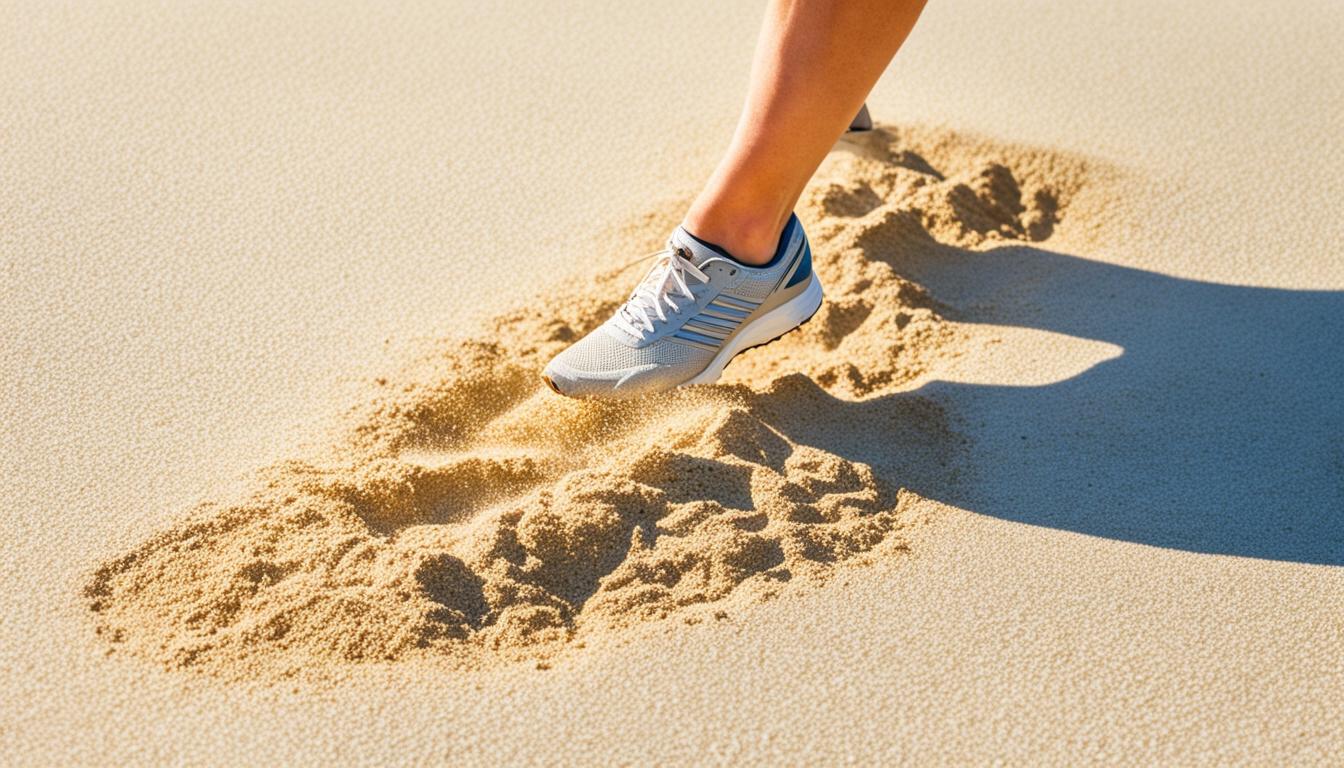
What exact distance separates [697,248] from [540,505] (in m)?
0.41

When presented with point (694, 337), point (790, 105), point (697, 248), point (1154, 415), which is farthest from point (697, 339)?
point (1154, 415)

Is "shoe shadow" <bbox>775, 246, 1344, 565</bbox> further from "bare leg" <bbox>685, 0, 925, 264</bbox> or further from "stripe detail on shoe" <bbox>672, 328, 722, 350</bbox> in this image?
"bare leg" <bbox>685, 0, 925, 264</bbox>

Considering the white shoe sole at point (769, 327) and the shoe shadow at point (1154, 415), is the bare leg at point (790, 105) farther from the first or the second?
the shoe shadow at point (1154, 415)

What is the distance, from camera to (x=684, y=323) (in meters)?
1.67

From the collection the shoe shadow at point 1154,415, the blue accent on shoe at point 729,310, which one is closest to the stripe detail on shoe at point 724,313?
the blue accent on shoe at point 729,310

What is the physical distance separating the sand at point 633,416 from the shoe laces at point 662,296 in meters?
0.11

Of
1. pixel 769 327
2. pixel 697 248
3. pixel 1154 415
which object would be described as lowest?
pixel 1154 415

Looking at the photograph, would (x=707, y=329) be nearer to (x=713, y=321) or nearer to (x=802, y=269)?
(x=713, y=321)

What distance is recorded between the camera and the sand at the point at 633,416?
1255 mm

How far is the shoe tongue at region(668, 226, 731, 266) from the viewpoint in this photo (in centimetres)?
167

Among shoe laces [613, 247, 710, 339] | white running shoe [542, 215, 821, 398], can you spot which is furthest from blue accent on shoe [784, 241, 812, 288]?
shoe laces [613, 247, 710, 339]

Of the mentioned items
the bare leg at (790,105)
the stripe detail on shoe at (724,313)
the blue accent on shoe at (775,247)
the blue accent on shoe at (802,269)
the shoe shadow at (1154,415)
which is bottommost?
the shoe shadow at (1154,415)

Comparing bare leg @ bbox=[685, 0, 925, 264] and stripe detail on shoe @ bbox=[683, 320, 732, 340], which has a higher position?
bare leg @ bbox=[685, 0, 925, 264]

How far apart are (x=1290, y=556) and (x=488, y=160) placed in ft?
4.35
